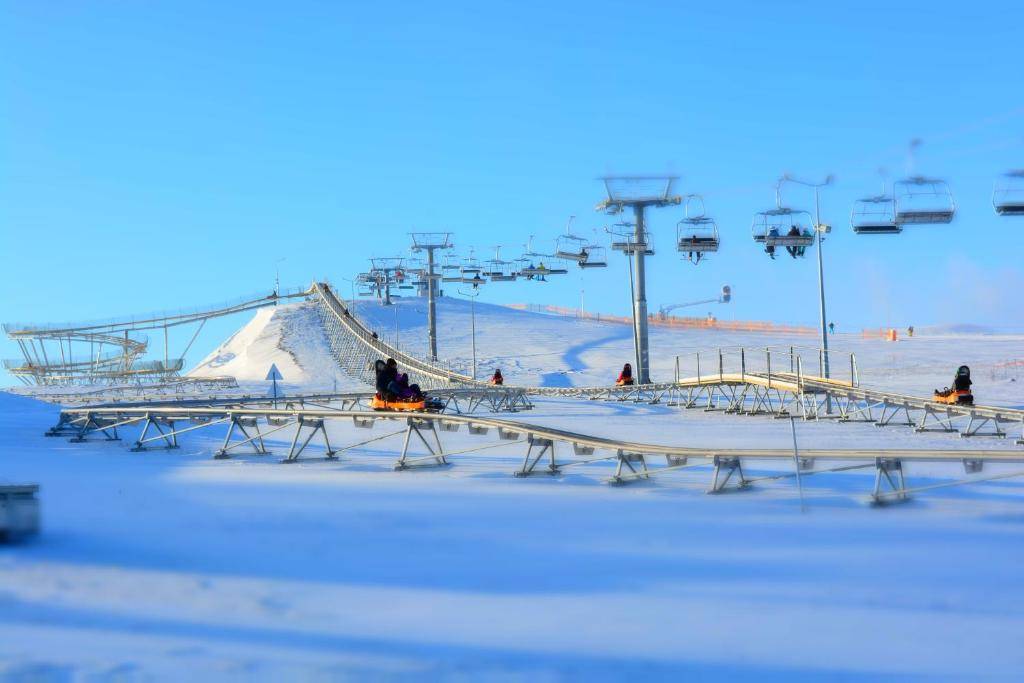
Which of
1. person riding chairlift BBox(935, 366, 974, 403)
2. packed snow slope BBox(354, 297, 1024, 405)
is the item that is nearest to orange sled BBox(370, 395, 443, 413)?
person riding chairlift BBox(935, 366, 974, 403)

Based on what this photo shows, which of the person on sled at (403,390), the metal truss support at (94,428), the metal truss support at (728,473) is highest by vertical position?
the person on sled at (403,390)

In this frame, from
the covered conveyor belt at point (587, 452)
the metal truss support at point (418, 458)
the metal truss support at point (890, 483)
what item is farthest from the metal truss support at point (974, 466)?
the metal truss support at point (418, 458)

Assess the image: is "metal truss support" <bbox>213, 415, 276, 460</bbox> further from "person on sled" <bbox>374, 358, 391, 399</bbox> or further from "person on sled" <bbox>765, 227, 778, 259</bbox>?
"person on sled" <bbox>765, 227, 778, 259</bbox>

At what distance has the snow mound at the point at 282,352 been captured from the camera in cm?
6166

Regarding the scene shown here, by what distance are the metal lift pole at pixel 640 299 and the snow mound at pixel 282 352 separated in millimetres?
17217

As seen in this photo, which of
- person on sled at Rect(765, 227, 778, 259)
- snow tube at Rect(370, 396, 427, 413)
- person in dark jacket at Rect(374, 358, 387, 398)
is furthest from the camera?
person on sled at Rect(765, 227, 778, 259)

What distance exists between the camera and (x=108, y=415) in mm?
26031

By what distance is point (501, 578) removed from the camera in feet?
32.9

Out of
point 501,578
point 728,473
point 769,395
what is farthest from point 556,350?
point 501,578

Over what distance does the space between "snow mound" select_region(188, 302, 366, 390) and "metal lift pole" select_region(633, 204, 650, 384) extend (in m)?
17.2

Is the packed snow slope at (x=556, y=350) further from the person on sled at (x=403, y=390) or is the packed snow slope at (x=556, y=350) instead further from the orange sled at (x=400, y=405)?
the orange sled at (x=400, y=405)

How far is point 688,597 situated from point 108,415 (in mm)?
20256

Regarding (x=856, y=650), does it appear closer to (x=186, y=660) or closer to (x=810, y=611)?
(x=810, y=611)

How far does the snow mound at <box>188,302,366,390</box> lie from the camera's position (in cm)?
6166
